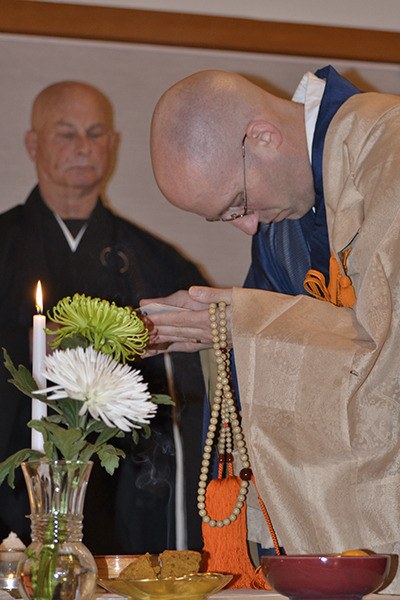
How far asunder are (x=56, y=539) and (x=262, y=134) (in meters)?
1.29

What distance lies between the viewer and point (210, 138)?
2.10 m

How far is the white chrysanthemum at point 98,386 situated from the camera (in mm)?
1006

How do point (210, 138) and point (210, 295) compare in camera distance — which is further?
point (210, 138)

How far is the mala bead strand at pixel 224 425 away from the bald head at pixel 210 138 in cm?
35

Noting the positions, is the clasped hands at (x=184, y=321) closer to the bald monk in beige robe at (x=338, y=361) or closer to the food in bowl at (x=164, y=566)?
Result: the bald monk in beige robe at (x=338, y=361)

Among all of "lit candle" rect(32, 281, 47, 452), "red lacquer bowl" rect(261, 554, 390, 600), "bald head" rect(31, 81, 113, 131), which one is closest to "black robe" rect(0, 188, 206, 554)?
"bald head" rect(31, 81, 113, 131)

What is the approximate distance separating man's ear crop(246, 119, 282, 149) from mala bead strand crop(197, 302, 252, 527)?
437 millimetres

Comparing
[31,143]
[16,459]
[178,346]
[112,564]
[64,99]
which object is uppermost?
[64,99]

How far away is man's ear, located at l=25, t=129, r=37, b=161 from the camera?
2.84 metres

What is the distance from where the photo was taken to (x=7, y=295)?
9.16 ft

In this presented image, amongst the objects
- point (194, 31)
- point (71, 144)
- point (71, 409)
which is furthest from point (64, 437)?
point (194, 31)

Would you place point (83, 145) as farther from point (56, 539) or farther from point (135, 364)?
point (56, 539)

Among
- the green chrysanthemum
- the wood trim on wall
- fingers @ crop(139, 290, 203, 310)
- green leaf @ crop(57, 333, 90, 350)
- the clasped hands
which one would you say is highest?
the wood trim on wall

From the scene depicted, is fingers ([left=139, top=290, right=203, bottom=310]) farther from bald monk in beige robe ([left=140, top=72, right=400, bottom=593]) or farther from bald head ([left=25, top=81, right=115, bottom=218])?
bald head ([left=25, top=81, right=115, bottom=218])
